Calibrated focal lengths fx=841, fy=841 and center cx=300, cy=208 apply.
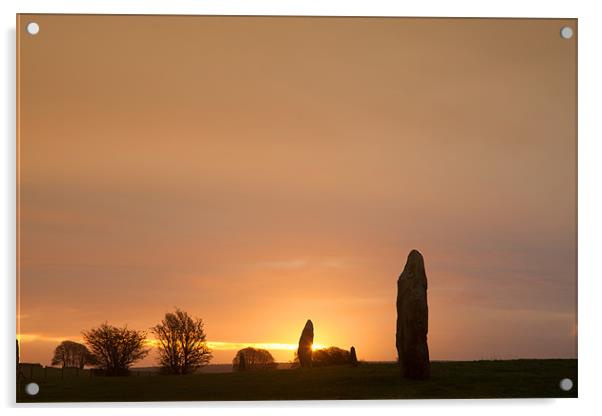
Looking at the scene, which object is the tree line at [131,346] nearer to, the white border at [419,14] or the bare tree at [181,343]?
the bare tree at [181,343]

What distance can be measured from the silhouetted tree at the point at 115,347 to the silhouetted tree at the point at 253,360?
46cm

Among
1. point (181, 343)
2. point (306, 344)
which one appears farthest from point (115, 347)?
point (306, 344)

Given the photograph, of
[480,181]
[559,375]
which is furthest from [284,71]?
[559,375]

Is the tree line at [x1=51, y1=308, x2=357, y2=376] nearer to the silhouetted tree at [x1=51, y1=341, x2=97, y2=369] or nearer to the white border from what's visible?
the silhouetted tree at [x1=51, y1=341, x2=97, y2=369]

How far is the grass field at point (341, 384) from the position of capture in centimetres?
429

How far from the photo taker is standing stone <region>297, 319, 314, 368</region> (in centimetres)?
433

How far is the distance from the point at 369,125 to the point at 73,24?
1622 millimetres

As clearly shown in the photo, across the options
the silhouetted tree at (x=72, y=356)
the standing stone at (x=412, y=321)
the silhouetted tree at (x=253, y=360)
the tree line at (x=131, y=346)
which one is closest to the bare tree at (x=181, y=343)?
the tree line at (x=131, y=346)

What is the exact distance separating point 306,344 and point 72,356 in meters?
1.19

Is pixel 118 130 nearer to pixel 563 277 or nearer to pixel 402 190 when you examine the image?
pixel 402 190

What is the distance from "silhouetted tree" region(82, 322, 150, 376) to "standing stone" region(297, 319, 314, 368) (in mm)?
790

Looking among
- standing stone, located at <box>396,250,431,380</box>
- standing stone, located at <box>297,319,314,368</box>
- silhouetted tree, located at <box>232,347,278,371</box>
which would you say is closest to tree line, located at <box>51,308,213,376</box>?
silhouetted tree, located at <box>232,347,278,371</box>

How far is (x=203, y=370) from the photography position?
4.33 m

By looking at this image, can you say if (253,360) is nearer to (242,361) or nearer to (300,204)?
(242,361)
